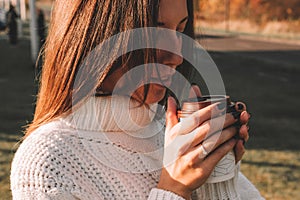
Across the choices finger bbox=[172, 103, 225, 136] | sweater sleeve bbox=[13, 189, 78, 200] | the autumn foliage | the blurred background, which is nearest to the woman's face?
finger bbox=[172, 103, 225, 136]

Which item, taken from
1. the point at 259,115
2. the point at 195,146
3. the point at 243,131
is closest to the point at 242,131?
the point at 243,131

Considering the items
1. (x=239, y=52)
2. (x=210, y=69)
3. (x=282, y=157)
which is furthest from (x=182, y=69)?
(x=239, y=52)

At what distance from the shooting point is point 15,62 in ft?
49.6

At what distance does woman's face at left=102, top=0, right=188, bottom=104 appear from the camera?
1170 millimetres

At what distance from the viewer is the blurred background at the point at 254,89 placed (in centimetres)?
516

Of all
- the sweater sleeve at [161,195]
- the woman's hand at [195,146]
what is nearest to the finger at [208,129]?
the woman's hand at [195,146]

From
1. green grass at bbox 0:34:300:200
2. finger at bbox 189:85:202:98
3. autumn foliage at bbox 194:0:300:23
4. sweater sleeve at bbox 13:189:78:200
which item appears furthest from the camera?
autumn foliage at bbox 194:0:300:23

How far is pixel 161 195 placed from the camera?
3.83 ft

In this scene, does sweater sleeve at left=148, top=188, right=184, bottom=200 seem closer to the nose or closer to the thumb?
the thumb

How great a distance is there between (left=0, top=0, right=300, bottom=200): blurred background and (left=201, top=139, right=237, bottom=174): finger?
0.56 m

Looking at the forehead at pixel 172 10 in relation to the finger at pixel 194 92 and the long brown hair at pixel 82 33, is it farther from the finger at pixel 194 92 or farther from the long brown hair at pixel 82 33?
the finger at pixel 194 92

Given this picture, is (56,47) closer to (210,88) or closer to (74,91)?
(74,91)

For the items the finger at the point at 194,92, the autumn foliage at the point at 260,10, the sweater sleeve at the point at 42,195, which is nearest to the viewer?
the sweater sleeve at the point at 42,195

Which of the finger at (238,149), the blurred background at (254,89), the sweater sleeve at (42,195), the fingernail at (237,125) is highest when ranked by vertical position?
the fingernail at (237,125)
